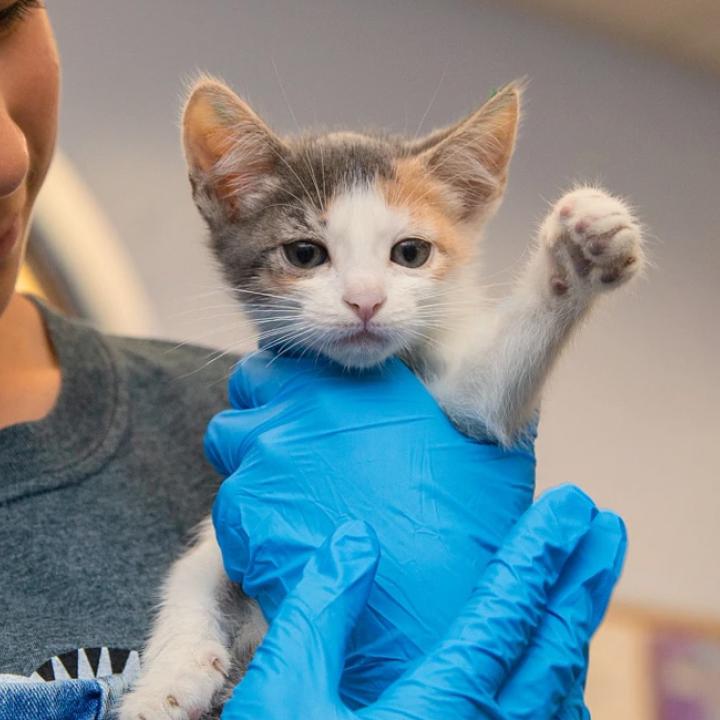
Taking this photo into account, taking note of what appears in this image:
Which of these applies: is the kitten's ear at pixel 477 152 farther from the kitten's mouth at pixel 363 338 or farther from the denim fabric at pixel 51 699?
the denim fabric at pixel 51 699

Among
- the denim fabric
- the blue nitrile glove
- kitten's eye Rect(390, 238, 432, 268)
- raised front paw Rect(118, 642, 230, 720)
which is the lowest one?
raised front paw Rect(118, 642, 230, 720)

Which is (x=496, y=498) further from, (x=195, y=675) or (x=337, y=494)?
(x=195, y=675)

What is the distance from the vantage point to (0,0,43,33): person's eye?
4.07ft

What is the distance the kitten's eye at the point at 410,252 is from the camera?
1.32m

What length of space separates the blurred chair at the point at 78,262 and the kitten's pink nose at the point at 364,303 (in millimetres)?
1454

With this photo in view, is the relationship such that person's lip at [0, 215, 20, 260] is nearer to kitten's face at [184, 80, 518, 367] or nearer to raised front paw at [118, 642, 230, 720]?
kitten's face at [184, 80, 518, 367]

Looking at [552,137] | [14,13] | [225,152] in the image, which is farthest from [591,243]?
[552,137]

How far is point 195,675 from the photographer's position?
1.15 m

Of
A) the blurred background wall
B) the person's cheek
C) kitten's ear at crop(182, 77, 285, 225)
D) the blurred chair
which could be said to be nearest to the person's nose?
the person's cheek

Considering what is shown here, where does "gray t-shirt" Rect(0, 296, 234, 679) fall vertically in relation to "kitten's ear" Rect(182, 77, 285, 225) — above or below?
below

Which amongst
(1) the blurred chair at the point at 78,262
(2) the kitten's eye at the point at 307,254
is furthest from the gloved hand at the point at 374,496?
(1) the blurred chair at the point at 78,262

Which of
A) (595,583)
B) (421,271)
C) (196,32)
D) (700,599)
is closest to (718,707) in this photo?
(700,599)

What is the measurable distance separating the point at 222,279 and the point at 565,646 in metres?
0.78

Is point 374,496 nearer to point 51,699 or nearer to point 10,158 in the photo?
point 51,699
